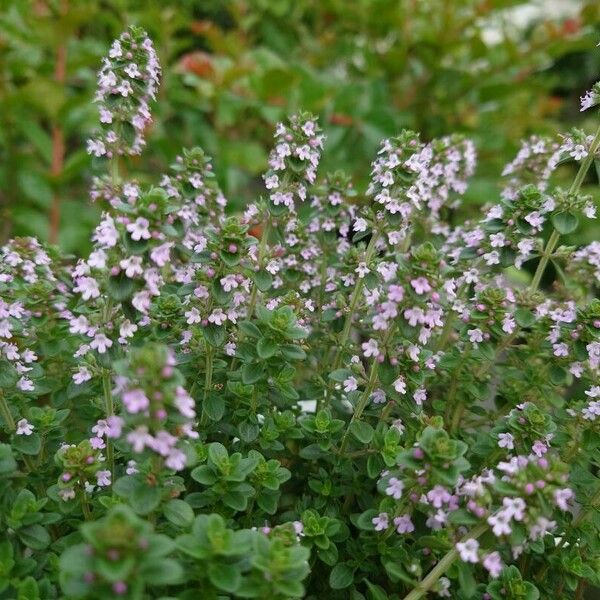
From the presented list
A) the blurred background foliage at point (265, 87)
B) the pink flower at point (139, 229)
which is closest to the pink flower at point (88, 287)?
the pink flower at point (139, 229)

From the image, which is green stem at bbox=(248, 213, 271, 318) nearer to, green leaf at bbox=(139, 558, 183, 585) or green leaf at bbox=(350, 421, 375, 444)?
green leaf at bbox=(350, 421, 375, 444)

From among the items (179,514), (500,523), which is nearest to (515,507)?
(500,523)

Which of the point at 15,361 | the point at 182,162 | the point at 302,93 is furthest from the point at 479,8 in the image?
the point at 15,361

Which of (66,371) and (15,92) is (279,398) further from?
(15,92)

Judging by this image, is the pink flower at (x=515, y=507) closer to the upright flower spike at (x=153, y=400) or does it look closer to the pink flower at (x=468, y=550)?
the pink flower at (x=468, y=550)

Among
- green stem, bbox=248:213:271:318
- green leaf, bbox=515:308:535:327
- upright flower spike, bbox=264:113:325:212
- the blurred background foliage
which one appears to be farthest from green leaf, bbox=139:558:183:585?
the blurred background foliage

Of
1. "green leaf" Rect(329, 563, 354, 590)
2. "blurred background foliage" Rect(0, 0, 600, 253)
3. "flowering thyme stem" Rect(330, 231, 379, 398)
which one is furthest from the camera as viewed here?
"blurred background foliage" Rect(0, 0, 600, 253)
